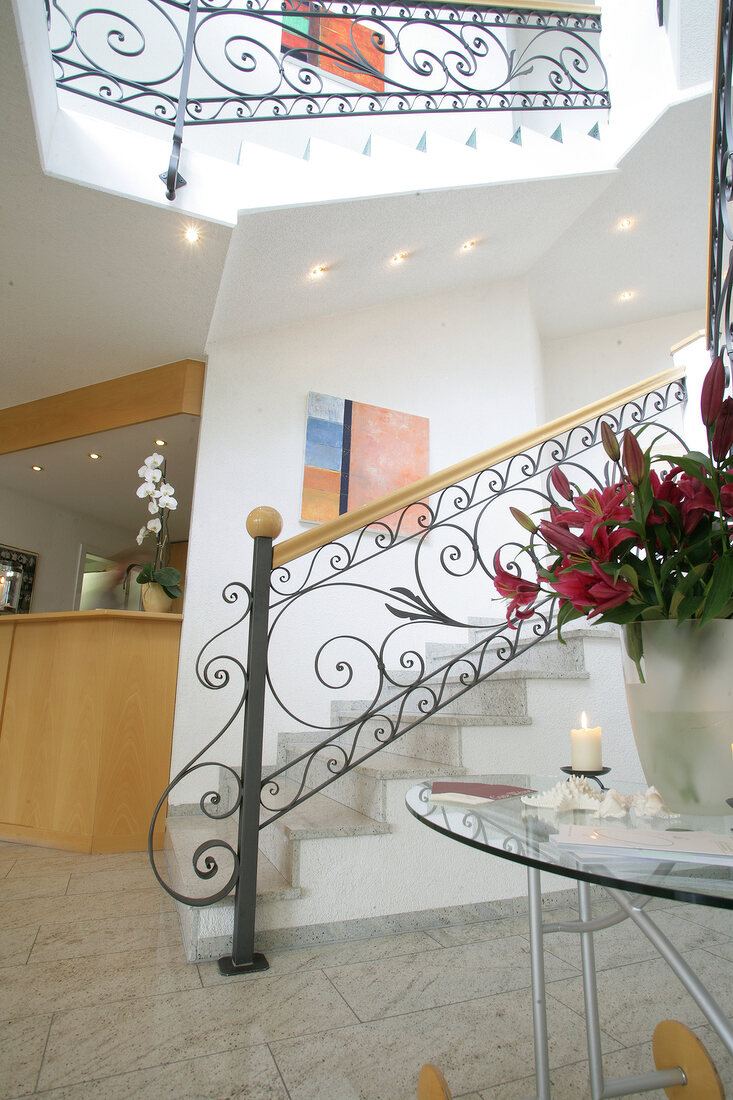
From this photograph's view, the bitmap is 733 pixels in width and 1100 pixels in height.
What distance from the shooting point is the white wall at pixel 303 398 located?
333cm

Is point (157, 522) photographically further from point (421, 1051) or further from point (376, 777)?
point (421, 1051)

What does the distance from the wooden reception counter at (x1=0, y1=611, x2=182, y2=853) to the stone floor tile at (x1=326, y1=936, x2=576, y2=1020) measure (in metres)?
1.72

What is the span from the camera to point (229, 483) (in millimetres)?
3547

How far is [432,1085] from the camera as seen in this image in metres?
1.03

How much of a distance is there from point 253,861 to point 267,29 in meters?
5.01

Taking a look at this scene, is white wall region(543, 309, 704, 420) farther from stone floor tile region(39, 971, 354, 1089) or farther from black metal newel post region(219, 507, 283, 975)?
stone floor tile region(39, 971, 354, 1089)

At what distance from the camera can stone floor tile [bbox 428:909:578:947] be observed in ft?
5.87

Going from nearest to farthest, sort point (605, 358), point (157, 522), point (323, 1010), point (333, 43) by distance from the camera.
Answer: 1. point (323, 1010)
2. point (157, 522)
3. point (333, 43)
4. point (605, 358)

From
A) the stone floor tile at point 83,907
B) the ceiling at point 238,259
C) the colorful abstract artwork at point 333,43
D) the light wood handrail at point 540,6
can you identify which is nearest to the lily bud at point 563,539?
the stone floor tile at point 83,907

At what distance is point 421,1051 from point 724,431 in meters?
1.32

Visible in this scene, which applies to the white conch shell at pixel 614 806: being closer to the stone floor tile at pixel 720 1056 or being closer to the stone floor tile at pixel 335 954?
the stone floor tile at pixel 720 1056

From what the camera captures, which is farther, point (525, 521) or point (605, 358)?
point (605, 358)

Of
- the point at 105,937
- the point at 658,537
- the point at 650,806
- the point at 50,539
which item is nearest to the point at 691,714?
the point at 650,806

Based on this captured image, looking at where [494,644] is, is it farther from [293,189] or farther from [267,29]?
[267,29]
